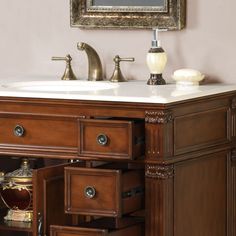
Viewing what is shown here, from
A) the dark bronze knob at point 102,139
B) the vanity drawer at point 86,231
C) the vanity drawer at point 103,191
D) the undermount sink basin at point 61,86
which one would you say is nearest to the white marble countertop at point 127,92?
the undermount sink basin at point 61,86

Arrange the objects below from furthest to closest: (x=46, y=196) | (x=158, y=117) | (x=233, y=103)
→ (x=233, y=103) < (x=46, y=196) < (x=158, y=117)

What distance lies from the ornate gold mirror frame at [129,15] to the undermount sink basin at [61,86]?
203 millimetres

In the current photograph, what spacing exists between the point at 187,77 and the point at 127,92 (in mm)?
258

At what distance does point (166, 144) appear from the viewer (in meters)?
2.61

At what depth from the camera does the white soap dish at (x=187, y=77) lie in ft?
9.64

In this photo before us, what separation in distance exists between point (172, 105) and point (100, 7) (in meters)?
0.67

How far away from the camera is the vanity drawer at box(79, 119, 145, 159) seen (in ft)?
8.55

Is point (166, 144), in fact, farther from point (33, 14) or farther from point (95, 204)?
point (33, 14)

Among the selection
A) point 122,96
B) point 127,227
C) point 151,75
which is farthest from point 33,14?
point 127,227

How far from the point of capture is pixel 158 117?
2.60m

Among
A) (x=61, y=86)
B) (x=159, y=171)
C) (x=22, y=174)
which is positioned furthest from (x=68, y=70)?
(x=159, y=171)

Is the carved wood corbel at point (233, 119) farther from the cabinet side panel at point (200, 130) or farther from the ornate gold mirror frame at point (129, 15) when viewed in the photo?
the ornate gold mirror frame at point (129, 15)

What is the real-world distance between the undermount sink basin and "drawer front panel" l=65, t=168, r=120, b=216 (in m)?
0.47

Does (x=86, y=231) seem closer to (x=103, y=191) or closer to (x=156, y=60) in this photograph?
(x=103, y=191)
